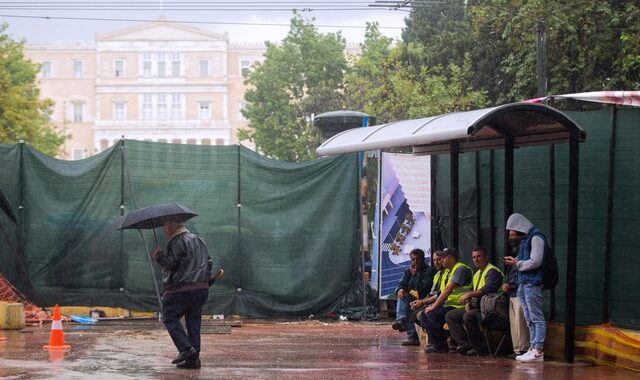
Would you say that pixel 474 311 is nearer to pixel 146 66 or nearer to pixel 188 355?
pixel 188 355

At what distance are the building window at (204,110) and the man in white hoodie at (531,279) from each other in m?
105

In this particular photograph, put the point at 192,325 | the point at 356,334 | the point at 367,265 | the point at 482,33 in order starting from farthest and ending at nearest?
the point at 482,33 → the point at 367,265 → the point at 356,334 → the point at 192,325

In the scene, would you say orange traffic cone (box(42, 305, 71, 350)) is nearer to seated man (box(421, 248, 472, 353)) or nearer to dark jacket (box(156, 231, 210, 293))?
dark jacket (box(156, 231, 210, 293))

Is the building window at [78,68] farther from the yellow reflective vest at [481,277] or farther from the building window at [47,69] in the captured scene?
the yellow reflective vest at [481,277]

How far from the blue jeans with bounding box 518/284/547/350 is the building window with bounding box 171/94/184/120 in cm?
10592

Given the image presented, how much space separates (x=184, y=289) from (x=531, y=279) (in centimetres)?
370

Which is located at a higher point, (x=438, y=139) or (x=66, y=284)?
(x=438, y=139)

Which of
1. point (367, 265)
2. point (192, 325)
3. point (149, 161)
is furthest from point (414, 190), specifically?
point (192, 325)

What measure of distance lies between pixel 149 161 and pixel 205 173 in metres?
0.92

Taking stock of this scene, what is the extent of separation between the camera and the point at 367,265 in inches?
772

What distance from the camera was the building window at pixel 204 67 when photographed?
118938 millimetres

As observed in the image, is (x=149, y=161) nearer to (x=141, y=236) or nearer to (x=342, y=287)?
(x=141, y=236)

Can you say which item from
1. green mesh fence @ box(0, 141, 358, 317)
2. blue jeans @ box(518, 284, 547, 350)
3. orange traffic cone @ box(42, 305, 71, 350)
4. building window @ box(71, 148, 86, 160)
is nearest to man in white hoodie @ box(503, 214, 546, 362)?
blue jeans @ box(518, 284, 547, 350)

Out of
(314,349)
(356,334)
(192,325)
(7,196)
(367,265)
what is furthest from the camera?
(367,265)
